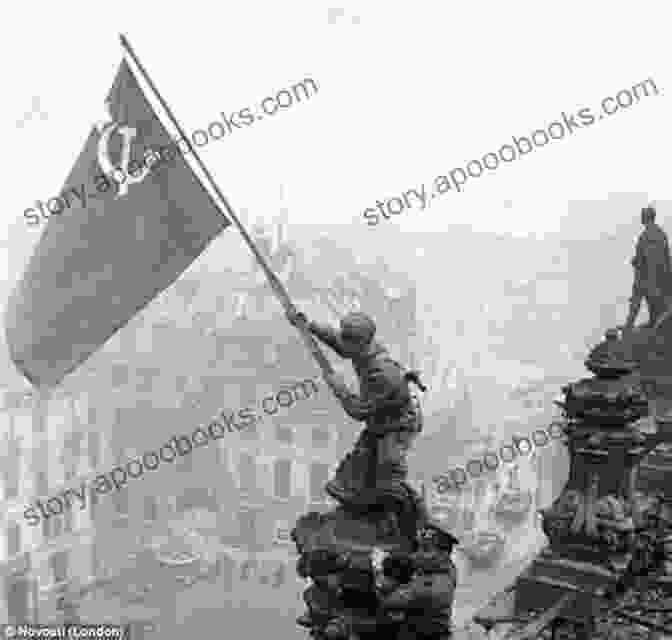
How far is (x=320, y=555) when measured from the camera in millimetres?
5121

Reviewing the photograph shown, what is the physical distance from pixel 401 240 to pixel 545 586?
63995 millimetres

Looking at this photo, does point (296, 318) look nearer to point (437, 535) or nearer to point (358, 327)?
point (358, 327)

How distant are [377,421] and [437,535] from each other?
0.77 m

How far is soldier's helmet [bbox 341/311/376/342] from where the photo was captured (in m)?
5.32

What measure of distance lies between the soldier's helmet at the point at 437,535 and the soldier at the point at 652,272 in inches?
254

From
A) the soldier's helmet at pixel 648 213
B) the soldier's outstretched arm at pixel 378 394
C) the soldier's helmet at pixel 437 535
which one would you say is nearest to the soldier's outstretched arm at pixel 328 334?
the soldier's outstretched arm at pixel 378 394

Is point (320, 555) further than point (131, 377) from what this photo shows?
No

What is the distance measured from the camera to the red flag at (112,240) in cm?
717

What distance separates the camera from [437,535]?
16.9 feet

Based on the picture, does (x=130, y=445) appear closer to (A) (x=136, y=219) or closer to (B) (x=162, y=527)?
(B) (x=162, y=527)

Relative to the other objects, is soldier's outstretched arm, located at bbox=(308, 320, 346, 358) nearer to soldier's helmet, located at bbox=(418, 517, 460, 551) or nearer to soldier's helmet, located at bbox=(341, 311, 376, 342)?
soldier's helmet, located at bbox=(341, 311, 376, 342)

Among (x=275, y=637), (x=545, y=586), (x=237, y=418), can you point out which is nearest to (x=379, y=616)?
(x=545, y=586)

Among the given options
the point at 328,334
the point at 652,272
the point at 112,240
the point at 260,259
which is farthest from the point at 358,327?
the point at 652,272

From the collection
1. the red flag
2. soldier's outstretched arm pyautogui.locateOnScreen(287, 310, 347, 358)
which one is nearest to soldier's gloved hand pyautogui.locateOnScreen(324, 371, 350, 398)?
soldier's outstretched arm pyautogui.locateOnScreen(287, 310, 347, 358)
